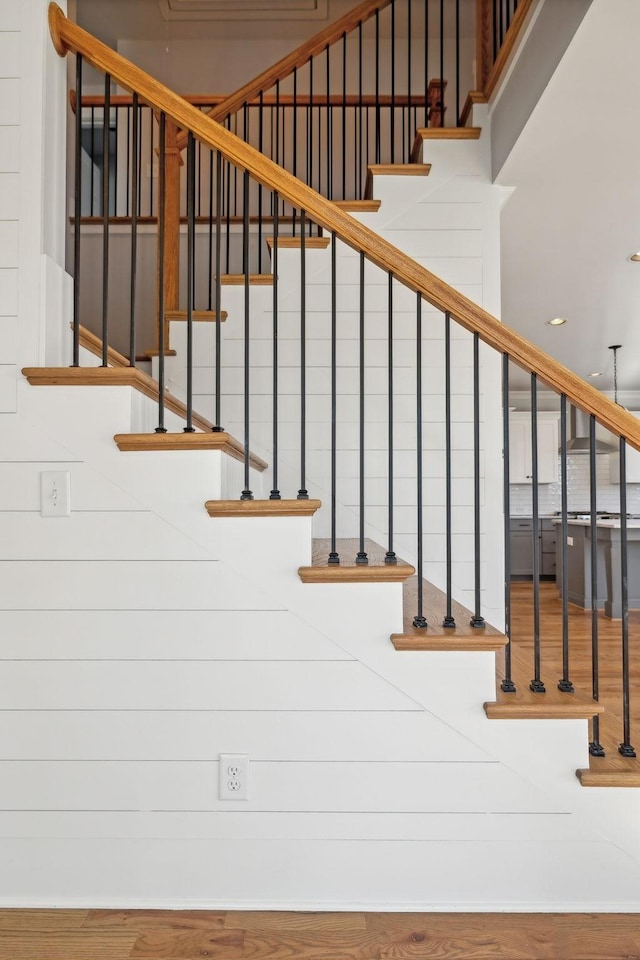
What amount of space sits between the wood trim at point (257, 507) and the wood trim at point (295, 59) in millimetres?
2560

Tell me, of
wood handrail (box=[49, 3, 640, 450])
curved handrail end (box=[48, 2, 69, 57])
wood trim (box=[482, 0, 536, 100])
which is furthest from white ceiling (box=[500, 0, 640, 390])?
curved handrail end (box=[48, 2, 69, 57])

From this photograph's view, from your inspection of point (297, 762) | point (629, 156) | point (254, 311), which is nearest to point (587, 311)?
point (629, 156)

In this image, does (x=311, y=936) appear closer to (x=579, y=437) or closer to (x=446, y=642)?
(x=446, y=642)

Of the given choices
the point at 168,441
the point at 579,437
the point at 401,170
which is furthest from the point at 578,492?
the point at 168,441

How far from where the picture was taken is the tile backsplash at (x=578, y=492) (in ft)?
29.8

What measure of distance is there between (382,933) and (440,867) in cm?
22

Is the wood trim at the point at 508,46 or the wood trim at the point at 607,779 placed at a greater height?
the wood trim at the point at 508,46

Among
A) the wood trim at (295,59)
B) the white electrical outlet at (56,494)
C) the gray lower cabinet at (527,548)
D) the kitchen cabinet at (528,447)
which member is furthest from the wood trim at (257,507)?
the kitchen cabinet at (528,447)

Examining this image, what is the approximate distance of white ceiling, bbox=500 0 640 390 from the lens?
237 cm

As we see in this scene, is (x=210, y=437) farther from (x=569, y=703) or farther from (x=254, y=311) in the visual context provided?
(x=254, y=311)

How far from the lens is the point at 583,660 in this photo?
397 cm

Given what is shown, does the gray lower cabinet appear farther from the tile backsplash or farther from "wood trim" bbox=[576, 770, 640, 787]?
"wood trim" bbox=[576, 770, 640, 787]

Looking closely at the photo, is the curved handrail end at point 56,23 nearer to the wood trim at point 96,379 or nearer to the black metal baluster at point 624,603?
the wood trim at point 96,379

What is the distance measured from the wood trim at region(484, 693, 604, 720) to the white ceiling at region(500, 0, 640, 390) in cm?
220
